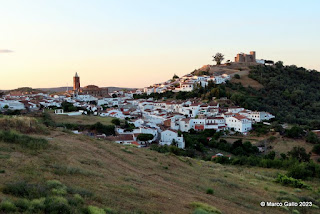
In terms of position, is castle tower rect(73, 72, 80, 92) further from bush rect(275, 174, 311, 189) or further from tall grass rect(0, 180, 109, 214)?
tall grass rect(0, 180, 109, 214)

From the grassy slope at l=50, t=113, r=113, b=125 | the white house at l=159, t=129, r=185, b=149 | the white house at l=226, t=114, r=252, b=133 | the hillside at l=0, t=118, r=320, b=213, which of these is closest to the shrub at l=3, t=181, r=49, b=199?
the hillside at l=0, t=118, r=320, b=213

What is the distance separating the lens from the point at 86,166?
958 cm

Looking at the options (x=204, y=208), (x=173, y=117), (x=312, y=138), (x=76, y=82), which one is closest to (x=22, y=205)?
(x=204, y=208)

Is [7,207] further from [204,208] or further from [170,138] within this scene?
[170,138]

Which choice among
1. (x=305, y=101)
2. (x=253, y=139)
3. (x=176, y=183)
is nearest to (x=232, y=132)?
(x=253, y=139)

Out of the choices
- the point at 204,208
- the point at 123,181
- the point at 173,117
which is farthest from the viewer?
the point at 173,117

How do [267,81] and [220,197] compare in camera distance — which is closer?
[220,197]

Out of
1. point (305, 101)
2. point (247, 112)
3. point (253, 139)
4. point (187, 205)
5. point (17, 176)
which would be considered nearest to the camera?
point (17, 176)

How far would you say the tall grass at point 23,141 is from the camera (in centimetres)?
1049

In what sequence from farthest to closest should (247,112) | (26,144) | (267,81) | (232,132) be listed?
(267,81) → (247,112) → (232,132) → (26,144)

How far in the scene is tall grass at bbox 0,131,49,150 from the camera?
10.5m

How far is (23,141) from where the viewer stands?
10.9 metres

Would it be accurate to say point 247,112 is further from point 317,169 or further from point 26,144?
point 26,144

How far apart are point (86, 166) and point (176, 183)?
3.29 metres
